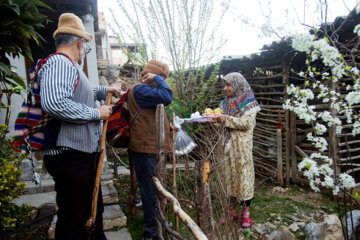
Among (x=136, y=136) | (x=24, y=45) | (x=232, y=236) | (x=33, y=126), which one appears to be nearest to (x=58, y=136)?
(x=33, y=126)

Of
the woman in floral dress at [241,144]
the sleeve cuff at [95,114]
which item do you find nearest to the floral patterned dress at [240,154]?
the woman in floral dress at [241,144]

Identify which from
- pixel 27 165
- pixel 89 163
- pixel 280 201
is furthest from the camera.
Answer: pixel 280 201

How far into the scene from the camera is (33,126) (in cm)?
160

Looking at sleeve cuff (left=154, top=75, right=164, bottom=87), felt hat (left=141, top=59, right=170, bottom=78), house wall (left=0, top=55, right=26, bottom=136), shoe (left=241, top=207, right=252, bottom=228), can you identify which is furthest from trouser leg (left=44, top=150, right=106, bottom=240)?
house wall (left=0, top=55, right=26, bottom=136)

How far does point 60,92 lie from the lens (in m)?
1.50

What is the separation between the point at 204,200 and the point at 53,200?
2930mm

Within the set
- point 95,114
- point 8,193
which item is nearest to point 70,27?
point 95,114

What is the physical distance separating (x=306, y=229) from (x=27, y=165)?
4.56 metres

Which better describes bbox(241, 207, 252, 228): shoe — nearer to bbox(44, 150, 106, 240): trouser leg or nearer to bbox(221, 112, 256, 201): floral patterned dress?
bbox(221, 112, 256, 201): floral patterned dress

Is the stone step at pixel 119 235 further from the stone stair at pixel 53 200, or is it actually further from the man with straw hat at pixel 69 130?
the man with straw hat at pixel 69 130

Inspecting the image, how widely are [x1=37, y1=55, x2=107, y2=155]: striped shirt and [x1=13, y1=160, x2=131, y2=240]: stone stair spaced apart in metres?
1.52

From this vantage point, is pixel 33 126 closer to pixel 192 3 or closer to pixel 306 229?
pixel 306 229

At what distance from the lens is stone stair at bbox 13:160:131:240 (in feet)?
8.86

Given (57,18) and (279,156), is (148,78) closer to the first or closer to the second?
(57,18)
